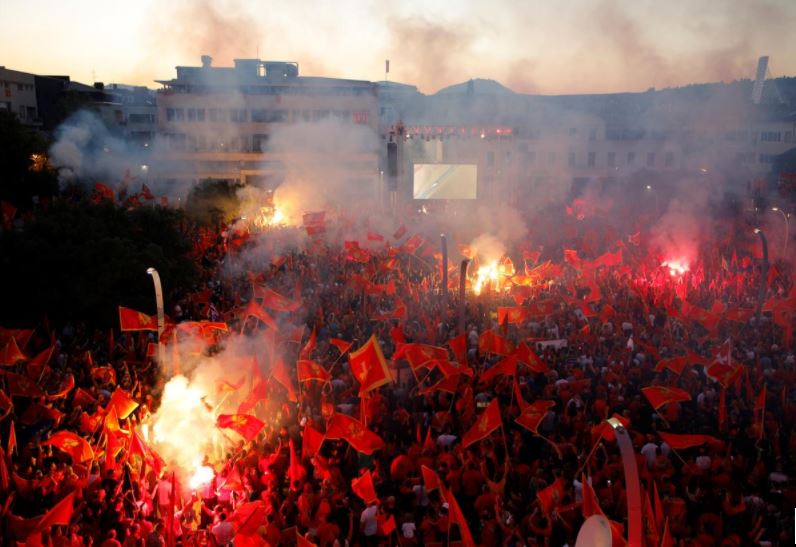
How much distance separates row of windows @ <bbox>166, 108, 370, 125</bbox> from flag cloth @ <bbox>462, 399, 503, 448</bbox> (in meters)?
34.4

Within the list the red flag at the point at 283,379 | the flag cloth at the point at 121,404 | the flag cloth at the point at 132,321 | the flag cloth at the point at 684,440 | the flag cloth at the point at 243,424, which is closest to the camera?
the flag cloth at the point at 684,440

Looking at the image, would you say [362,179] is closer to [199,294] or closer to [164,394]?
[199,294]

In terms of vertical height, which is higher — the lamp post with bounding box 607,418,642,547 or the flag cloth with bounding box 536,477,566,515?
the lamp post with bounding box 607,418,642,547

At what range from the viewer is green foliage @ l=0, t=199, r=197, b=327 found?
12.1 m

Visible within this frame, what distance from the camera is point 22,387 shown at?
8914 millimetres

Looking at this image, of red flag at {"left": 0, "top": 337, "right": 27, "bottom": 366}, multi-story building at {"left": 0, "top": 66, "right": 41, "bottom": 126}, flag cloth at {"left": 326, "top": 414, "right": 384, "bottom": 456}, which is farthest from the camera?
multi-story building at {"left": 0, "top": 66, "right": 41, "bottom": 126}

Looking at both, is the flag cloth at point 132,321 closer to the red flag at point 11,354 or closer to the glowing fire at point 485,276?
the red flag at point 11,354

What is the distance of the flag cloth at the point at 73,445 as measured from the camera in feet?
25.3

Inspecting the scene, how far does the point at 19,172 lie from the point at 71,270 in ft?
48.7

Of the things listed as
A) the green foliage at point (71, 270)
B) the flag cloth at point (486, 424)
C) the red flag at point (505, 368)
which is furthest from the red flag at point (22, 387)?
the red flag at point (505, 368)

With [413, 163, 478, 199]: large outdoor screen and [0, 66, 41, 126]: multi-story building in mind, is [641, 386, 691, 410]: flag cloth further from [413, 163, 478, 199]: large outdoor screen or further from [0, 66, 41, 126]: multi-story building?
[0, 66, 41, 126]: multi-story building

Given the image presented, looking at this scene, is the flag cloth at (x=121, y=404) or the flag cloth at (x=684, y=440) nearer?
the flag cloth at (x=684, y=440)

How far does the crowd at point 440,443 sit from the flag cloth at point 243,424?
28cm

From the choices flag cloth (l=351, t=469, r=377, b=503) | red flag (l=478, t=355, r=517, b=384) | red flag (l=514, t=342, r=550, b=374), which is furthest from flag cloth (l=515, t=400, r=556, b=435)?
flag cloth (l=351, t=469, r=377, b=503)
